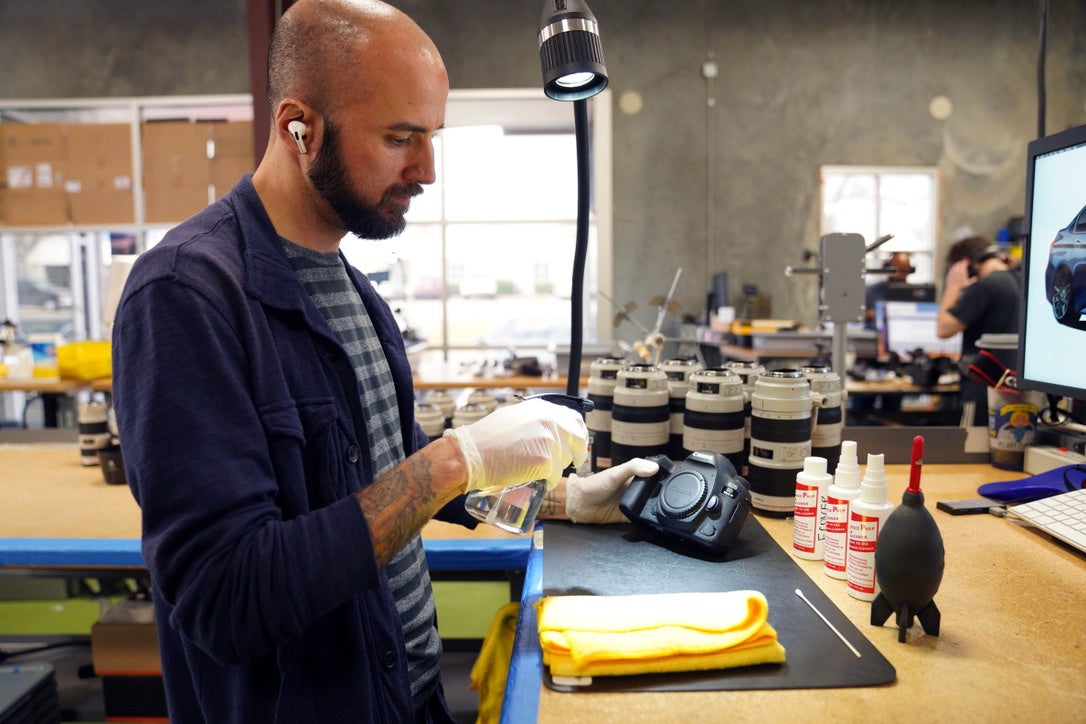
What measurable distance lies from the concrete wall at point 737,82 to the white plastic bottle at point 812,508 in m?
4.45

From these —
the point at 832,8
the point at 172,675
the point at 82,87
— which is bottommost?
the point at 172,675

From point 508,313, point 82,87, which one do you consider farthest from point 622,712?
point 82,87

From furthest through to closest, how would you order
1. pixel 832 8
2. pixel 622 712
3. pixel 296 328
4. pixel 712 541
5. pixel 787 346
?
pixel 832 8, pixel 787 346, pixel 712 541, pixel 296 328, pixel 622 712

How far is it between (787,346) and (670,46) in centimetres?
260

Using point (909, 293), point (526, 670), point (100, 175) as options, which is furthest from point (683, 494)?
point (100, 175)

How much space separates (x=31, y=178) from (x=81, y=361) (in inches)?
81.2

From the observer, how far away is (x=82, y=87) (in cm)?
530

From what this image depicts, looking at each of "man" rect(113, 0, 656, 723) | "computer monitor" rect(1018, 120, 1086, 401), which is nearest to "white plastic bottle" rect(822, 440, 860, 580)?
"man" rect(113, 0, 656, 723)

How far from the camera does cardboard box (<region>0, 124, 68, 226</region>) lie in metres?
4.47

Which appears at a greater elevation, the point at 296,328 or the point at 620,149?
the point at 620,149

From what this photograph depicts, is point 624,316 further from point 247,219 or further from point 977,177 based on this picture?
point 977,177

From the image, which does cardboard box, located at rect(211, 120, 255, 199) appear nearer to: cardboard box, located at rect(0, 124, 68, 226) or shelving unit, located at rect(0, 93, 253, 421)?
shelving unit, located at rect(0, 93, 253, 421)

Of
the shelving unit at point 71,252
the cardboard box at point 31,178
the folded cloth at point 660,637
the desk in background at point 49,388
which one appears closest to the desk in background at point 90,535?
the folded cloth at point 660,637

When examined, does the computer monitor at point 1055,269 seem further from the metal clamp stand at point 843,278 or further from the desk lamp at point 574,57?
the desk lamp at point 574,57
